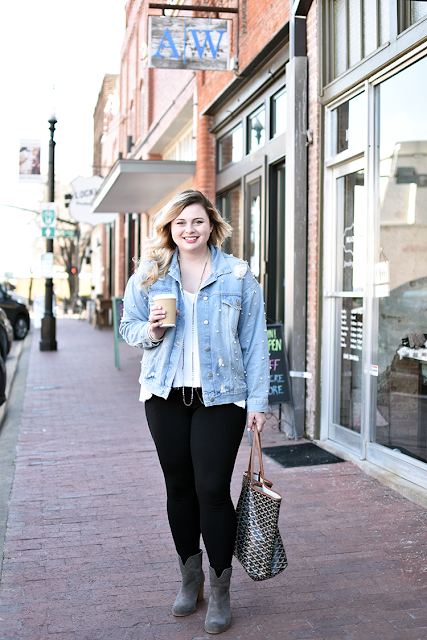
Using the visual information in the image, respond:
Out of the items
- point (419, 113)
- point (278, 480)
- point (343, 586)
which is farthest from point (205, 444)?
point (419, 113)

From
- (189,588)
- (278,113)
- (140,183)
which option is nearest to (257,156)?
(278,113)

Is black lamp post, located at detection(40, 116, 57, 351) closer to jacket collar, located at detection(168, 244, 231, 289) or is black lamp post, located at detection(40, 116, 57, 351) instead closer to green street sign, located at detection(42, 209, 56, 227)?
green street sign, located at detection(42, 209, 56, 227)

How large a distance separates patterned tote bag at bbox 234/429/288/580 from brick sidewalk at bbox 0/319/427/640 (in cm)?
33

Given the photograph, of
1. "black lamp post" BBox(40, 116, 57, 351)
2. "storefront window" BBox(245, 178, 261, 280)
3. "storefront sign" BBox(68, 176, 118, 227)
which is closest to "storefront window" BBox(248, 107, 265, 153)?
"storefront window" BBox(245, 178, 261, 280)

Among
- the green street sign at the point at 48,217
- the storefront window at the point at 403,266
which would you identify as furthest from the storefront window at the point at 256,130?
the green street sign at the point at 48,217

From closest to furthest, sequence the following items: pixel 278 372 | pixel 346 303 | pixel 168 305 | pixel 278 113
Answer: pixel 168 305, pixel 346 303, pixel 278 372, pixel 278 113

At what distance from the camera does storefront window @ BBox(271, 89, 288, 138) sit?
8328mm

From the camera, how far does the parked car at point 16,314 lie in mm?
20984

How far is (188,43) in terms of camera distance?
358 inches

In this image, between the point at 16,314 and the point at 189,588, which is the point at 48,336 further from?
the point at 189,588

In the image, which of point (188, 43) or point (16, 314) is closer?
point (188, 43)

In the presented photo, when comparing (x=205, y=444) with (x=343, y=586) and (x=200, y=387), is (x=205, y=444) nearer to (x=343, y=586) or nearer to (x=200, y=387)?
(x=200, y=387)

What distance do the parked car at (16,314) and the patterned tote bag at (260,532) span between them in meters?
Result: 18.8

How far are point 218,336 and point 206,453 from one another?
1.71 ft
